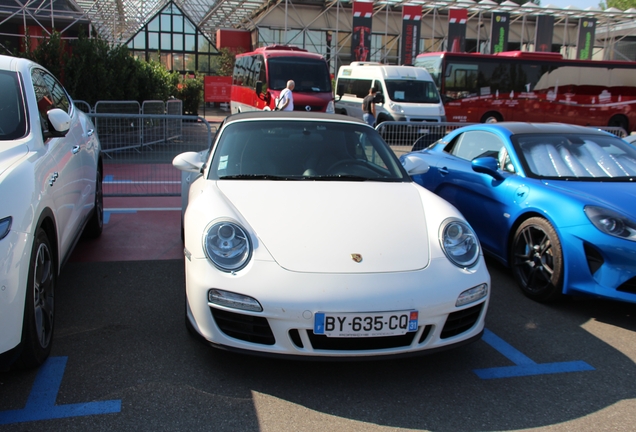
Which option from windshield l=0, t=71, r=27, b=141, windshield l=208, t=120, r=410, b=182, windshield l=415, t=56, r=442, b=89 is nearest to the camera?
windshield l=0, t=71, r=27, b=141

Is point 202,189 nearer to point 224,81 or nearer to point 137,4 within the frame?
point 224,81

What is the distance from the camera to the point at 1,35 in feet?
80.0

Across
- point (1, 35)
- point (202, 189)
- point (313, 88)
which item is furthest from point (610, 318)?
point (1, 35)

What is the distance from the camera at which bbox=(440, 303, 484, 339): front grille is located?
313 cm

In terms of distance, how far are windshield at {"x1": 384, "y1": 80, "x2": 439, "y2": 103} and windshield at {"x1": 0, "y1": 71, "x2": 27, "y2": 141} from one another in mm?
14822

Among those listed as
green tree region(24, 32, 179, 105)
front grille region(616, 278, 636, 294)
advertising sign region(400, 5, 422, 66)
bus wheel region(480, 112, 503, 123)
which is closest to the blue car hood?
front grille region(616, 278, 636, 294)

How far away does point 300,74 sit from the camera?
17.8m

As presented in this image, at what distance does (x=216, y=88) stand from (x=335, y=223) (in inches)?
895

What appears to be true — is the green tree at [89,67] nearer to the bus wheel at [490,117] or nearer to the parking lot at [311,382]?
the parking lot at [311,382]

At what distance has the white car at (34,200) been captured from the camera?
2674 mm

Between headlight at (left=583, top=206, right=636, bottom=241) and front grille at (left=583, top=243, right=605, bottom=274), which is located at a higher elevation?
headlight at (left=583, top=206, right=636, bottom=241)

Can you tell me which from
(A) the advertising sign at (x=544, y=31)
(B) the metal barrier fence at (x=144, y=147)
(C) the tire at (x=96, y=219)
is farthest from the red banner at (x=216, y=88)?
(C) the tire at (x=96, y=219)

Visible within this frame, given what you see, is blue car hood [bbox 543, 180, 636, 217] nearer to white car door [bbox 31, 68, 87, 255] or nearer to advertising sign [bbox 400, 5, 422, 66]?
white car door [bbox 31, 68, 87, 255]

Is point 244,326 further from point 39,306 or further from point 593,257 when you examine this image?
point 593,257
